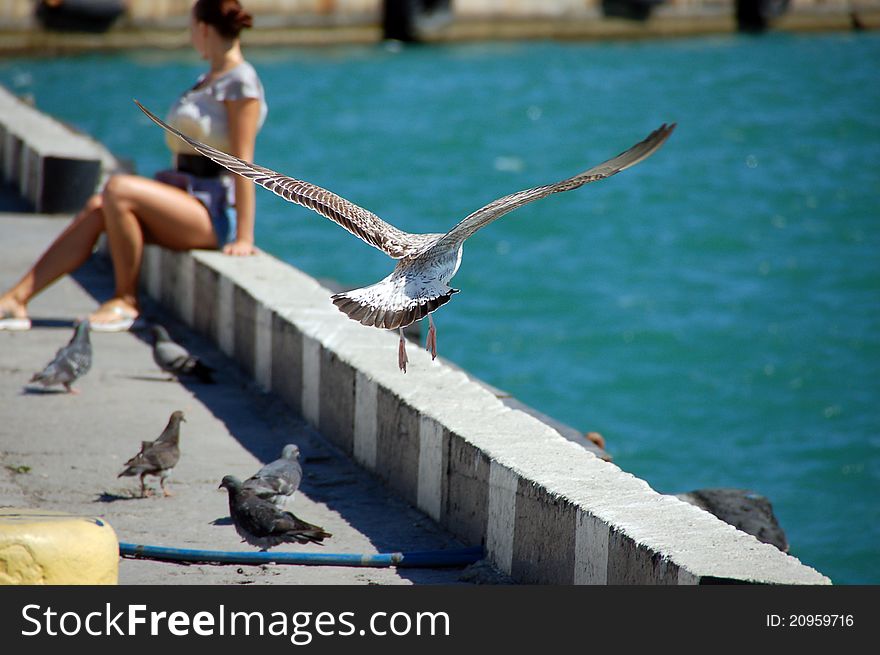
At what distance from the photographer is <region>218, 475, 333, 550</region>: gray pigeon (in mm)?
4613

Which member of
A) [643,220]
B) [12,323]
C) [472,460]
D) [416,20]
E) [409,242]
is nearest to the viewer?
[472,460]

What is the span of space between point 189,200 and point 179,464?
90.6 inches

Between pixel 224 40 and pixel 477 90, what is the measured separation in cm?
2214

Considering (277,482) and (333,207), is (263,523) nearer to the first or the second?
(277,482)

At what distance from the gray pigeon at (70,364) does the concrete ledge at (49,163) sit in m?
4.04

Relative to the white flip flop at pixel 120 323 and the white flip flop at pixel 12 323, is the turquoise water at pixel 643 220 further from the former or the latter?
the white flip flop at pixel 12 323

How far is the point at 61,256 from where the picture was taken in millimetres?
7406

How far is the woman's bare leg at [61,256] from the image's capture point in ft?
24.3

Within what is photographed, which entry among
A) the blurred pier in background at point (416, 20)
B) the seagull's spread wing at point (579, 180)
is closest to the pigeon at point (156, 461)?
the seagull's spread wing at point (579, 180)

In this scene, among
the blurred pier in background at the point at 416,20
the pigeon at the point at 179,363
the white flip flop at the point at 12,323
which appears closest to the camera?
the pigeon at the point at 179,363

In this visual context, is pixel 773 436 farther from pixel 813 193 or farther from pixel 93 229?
pixel 813 193

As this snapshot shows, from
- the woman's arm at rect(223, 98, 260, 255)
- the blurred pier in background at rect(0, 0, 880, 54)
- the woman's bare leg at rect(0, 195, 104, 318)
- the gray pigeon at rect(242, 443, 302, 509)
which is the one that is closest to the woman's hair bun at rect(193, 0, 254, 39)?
the woman's arm at rect(223, 98, 260, 255)

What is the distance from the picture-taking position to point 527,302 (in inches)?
701

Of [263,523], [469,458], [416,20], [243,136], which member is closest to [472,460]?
[469,458]
